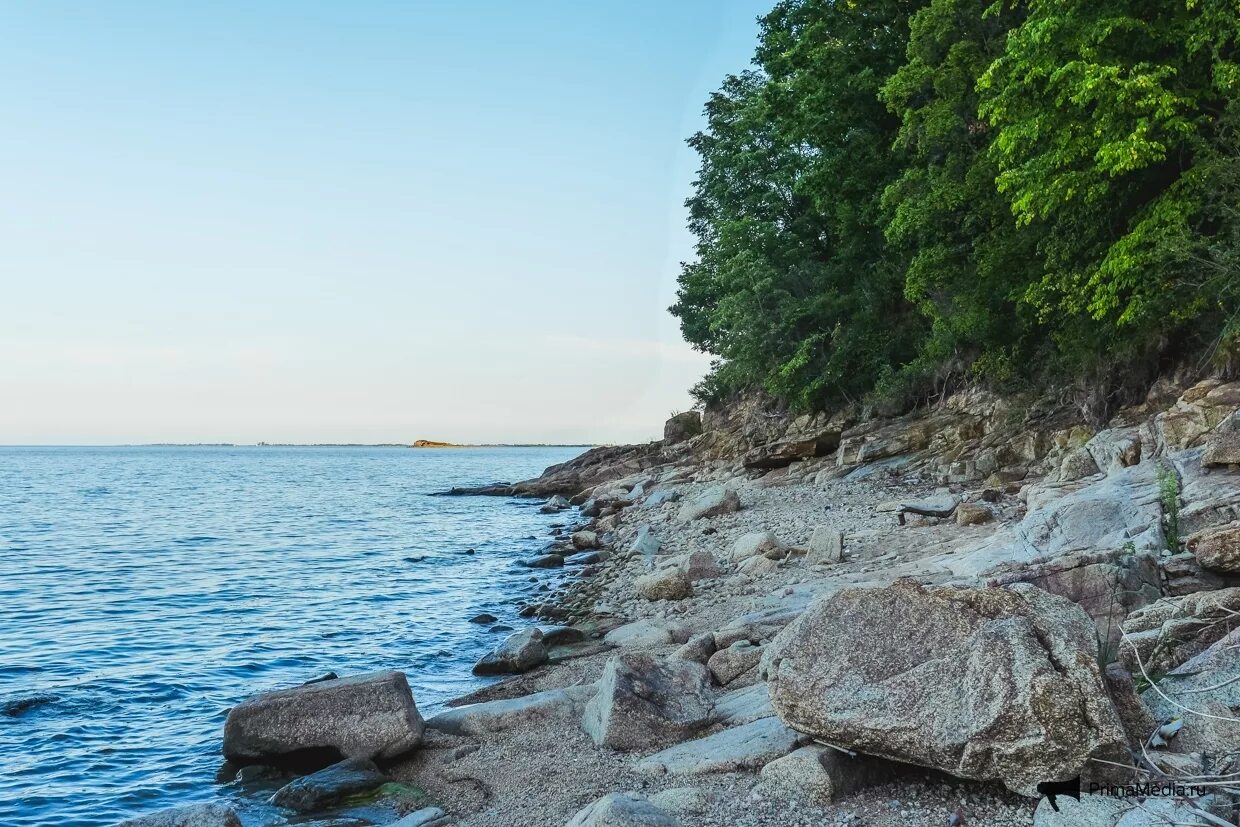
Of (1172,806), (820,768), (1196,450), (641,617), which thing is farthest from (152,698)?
(1196,450)

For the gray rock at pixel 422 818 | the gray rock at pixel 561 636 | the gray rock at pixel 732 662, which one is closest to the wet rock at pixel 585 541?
the gray rock at pixel 561 636

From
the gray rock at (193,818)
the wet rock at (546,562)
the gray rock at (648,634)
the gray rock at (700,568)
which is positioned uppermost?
the gray rock at (700,568)

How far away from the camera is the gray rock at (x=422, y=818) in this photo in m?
6.68

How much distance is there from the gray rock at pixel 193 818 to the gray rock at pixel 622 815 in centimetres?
350

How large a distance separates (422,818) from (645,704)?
2.19 m

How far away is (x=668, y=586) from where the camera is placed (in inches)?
581

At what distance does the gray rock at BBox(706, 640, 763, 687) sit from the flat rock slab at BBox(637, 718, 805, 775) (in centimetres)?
180

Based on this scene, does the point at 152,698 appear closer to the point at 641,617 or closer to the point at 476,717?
the point at 476,717

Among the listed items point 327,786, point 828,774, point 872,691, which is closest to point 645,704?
point 828,774

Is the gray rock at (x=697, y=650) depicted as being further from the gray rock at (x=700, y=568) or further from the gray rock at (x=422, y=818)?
the gray rock at (x=700, y=568)

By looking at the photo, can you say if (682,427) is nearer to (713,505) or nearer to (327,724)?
(713,505)

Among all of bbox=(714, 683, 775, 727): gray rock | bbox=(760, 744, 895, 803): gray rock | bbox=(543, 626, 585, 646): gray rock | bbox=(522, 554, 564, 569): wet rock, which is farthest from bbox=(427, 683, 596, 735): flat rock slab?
bbox=(522, 554, 564, 569): wet rock

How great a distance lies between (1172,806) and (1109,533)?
21.9 feet

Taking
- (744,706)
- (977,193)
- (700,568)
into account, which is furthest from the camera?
(977,193)
